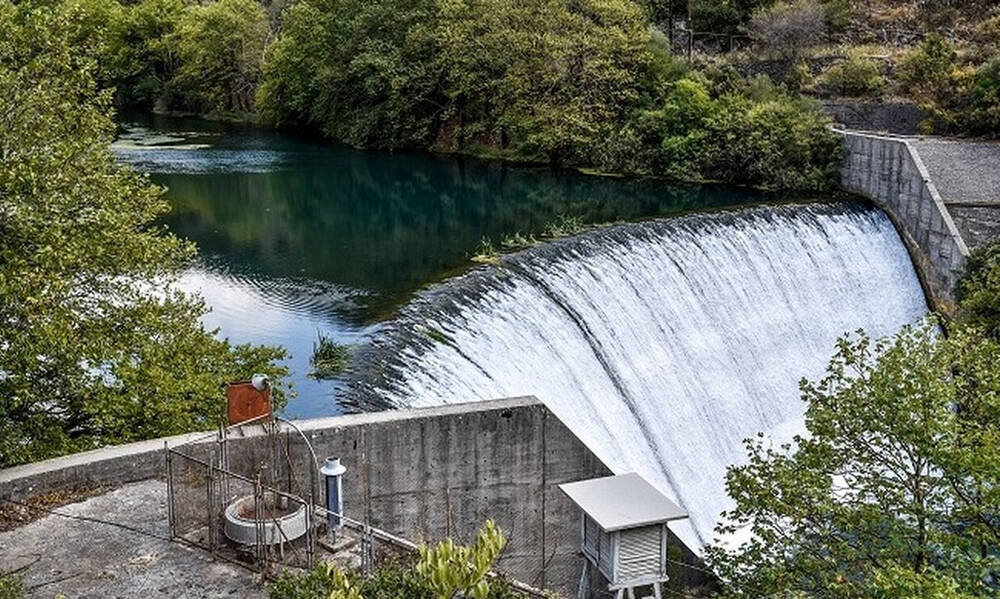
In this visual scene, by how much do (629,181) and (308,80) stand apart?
19873 millimetres

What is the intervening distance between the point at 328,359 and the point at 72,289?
4.58 meters

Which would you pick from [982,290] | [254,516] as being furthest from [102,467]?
[982,290]

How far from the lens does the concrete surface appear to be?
8.28 metres

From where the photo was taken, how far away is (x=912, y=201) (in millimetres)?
26875

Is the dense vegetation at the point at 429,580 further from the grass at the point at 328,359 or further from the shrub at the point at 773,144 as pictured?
the shrub at the point at 773,144

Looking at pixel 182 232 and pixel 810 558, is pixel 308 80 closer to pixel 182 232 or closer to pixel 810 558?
pixel 182 232

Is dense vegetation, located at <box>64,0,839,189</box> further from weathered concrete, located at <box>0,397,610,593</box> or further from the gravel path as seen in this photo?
weathered concrete, located at <box>0,397,610,593</box>

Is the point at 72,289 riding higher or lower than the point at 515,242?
higher

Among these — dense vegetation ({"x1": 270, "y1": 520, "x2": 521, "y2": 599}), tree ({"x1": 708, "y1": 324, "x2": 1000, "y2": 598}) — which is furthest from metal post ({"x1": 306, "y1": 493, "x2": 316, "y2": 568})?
tree ({"x1": 708, "y1": 324, "x2": 1000, "y2": 598})

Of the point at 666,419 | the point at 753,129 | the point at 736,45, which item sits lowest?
the point at 666,419

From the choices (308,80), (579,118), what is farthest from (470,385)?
(308,80)

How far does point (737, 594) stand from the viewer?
1021 centimetres

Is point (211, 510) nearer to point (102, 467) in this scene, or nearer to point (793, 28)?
point (102, 467)

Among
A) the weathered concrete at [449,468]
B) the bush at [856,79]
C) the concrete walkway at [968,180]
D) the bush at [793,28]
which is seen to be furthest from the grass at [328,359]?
the bush at [793,28]
